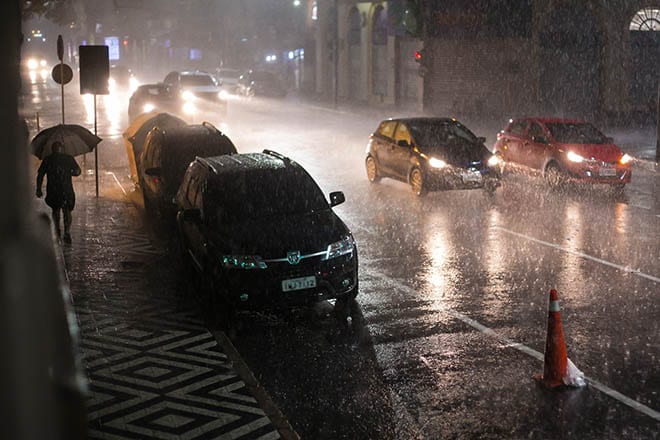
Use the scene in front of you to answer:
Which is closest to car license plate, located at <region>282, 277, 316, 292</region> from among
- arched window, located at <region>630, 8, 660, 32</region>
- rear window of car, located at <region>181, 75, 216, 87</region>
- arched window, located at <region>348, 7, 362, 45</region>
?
arched window, located at <region>630, 8, 660, 32</region>

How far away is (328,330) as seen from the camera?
8961mm

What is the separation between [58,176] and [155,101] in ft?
72.7

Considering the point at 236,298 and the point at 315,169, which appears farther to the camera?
the point at 315,169

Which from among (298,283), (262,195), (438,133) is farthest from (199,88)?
(298,283)

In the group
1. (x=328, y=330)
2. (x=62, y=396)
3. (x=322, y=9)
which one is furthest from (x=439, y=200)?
(x=322, y=9)

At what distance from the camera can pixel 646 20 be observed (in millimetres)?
36250

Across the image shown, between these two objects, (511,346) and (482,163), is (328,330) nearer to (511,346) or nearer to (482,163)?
(511,346)

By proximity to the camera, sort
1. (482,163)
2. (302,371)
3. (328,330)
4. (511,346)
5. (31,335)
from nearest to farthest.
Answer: (31,335) → (302,371) → (511,346) → (328,330) → (482,163)

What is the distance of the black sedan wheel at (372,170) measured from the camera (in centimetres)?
2020

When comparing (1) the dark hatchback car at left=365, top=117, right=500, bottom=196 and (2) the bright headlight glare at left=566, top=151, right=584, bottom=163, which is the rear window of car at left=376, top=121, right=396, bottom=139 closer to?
(1) the dark hatchback car at left=365, top=117, right=500, bottom=196

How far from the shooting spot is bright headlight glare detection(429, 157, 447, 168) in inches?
691

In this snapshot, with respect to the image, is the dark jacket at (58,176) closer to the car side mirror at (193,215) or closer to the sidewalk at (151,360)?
the sidewalk at (151,360)

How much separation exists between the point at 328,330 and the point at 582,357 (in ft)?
8.71

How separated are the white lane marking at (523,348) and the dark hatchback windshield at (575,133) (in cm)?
971
